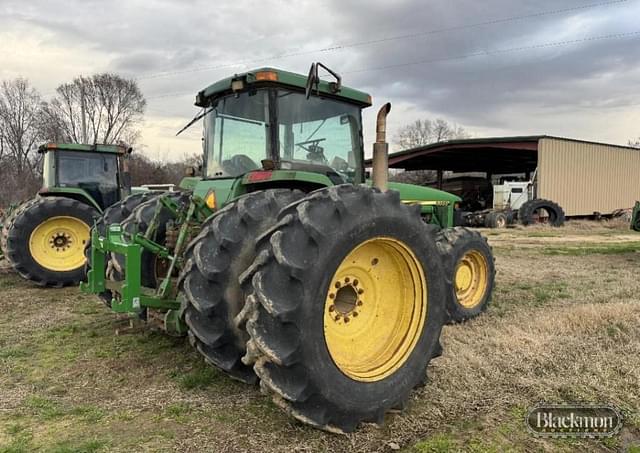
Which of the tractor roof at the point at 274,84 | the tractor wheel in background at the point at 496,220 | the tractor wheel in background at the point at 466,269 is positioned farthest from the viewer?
the tractor wheel in background at the point at 496,220

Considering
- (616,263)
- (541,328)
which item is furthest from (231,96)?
(616,263)

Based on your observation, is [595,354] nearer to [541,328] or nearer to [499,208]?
[541,328]

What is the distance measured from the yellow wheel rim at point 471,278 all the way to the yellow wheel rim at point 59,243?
592 cm

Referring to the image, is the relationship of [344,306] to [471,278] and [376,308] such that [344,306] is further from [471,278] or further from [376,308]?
[471,278]

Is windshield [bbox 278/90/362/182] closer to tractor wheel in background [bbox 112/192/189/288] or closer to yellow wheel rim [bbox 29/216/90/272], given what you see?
tractor wheel in background [bbox 112/192/189/288]

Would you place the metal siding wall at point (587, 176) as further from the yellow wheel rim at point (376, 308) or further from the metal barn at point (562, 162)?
the yellow wheel rim at point (376, 308)

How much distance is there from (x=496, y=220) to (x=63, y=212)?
1680 centimetres

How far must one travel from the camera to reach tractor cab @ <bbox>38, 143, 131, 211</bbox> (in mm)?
9086

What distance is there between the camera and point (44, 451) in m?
2.76

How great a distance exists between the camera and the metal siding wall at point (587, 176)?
21.9 m

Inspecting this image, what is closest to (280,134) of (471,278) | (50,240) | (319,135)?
(319,135)

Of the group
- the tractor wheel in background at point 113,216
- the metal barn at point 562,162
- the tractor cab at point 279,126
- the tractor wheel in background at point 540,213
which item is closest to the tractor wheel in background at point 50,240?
the tractor wheel in background at point 113,216

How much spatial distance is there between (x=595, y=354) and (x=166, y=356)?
3.53 meters

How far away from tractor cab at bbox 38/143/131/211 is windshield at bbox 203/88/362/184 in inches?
218
